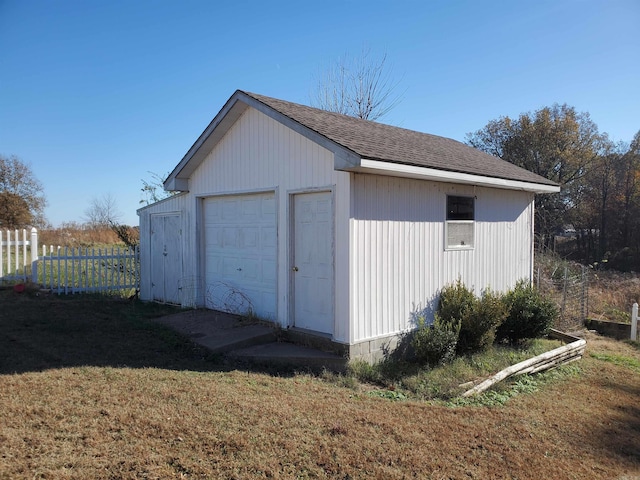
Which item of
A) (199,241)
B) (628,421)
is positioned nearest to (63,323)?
(199,241)

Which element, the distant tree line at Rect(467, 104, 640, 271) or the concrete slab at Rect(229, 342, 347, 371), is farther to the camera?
the distant tree line at Rect(467, 104, 640, 271)

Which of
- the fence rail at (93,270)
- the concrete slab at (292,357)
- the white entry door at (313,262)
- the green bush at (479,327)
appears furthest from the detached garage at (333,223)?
the fence rail at (93,270)

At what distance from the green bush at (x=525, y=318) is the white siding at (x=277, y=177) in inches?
142

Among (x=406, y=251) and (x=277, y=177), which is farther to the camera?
(x=277, y=177)

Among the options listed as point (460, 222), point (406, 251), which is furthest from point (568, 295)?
point (406, 251)

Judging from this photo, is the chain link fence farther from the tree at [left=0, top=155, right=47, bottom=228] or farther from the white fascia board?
the tree at [left=0, top=155, right=47, bottom=228]

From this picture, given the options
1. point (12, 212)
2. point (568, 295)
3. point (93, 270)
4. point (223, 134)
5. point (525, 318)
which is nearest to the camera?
point (525, 318)

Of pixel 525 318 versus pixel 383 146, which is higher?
pixel 383 146

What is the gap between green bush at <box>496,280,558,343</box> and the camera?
8.12 m

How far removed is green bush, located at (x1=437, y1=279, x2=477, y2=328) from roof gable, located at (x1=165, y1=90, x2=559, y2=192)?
195cm

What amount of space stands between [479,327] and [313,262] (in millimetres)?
2834

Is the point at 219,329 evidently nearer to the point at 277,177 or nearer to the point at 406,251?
the point at 277,177

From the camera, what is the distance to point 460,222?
27.3ft

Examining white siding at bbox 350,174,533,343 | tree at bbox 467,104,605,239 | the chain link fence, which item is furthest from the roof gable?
tree at bbox 467,104,605,239
